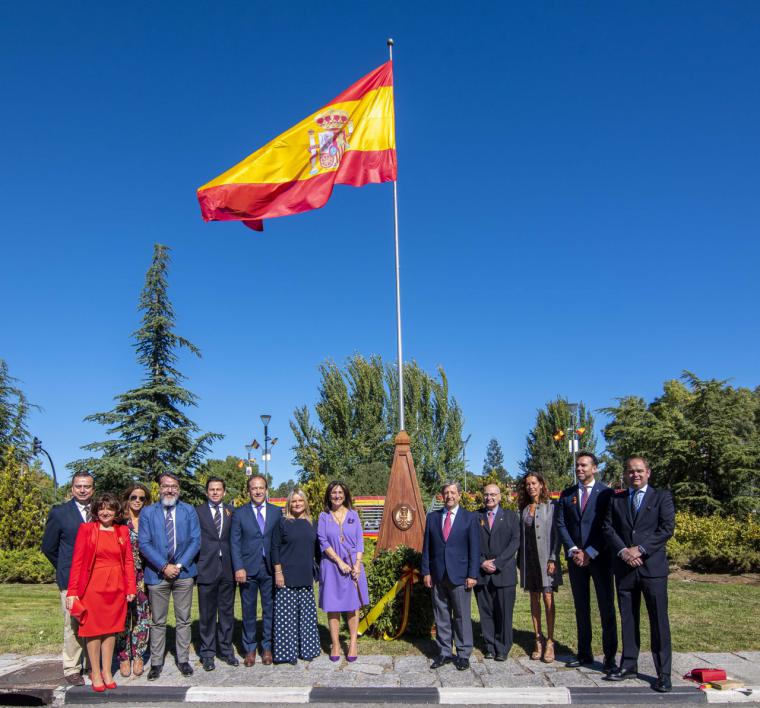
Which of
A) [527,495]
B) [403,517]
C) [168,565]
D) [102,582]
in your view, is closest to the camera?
[102,582]

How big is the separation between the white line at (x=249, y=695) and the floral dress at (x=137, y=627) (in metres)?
1.05

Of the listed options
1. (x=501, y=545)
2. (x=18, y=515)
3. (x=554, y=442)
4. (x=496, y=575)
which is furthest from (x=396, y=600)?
(x=554, y=442)

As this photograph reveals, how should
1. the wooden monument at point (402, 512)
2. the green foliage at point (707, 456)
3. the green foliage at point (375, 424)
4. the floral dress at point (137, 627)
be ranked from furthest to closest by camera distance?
the green foliage at point (375, 424) < the green foliage at point (707, 456) < the wooden monument at point (402, 512) < the floral dress at point (137, 627)

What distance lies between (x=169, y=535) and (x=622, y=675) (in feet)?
14.9

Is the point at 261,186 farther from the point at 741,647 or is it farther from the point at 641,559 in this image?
the point at 741,647

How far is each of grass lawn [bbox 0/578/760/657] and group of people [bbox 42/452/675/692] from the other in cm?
77

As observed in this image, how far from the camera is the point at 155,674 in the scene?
6125 millimetres

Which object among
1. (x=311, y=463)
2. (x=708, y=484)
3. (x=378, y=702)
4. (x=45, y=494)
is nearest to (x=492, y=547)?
(x=378, y=702)

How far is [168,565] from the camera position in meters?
6.29

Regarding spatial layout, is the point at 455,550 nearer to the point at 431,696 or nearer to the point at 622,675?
the point at 431,696

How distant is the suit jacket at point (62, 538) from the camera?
20.6ft

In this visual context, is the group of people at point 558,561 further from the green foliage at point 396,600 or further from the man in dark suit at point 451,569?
the green foliage at point 396,600

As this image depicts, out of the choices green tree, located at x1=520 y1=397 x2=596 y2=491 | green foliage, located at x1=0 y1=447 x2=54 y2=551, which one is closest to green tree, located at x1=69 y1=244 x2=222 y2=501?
green foliage, located at x1=0 y1=447 x2=54 y2=551

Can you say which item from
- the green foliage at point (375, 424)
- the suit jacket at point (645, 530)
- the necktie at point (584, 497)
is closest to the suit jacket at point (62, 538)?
the necktie at point (584, 497)
